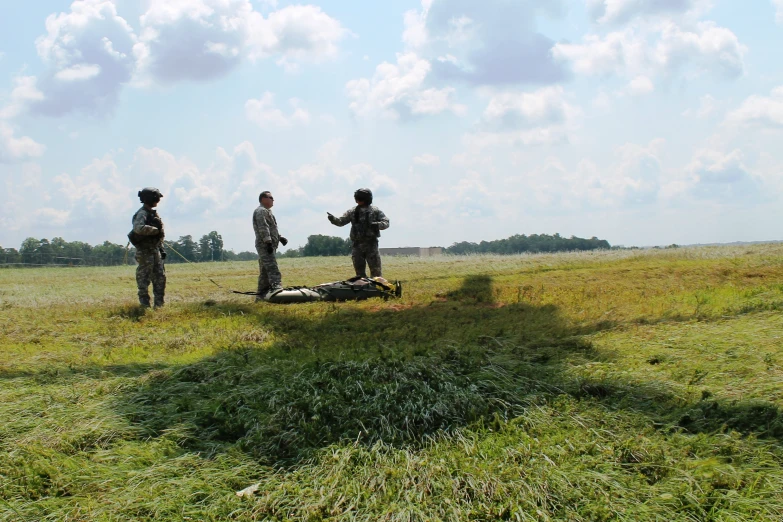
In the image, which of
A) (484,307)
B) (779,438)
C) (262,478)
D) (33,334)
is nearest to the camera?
(262,478)

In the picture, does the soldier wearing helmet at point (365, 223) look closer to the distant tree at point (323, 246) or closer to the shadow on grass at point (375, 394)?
the shadow on grass at point (375, 394)

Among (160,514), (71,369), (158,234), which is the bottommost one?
(160,514)

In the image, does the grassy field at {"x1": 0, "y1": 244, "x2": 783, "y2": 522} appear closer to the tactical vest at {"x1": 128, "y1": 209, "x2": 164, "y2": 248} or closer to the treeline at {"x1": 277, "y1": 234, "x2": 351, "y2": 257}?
the tactical vest at {"x1": 128, "y1": 209, "x2": 164, "y2": 248}

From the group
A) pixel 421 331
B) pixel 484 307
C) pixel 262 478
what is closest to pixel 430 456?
pixel 262 478

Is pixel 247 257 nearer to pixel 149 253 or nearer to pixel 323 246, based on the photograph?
pixel 323 246

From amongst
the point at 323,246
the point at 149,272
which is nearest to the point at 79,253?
the point at 323,246

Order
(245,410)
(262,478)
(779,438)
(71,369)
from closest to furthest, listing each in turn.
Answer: (262,478) → (779,438) → (245,410) → (71,369)

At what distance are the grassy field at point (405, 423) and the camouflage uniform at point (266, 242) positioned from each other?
12.9 feet

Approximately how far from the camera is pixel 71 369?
5.66m

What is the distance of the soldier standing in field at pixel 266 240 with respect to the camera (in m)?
11.4

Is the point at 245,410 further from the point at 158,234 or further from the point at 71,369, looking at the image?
the point at 158,234

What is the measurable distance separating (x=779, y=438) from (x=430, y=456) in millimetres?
2400

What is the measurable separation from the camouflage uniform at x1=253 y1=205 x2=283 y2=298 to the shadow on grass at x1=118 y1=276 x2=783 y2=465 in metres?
4.82

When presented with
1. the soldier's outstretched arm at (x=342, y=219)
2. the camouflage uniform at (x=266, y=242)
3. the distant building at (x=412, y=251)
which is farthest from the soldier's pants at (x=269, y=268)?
the distant building at (x=412, y=251)
